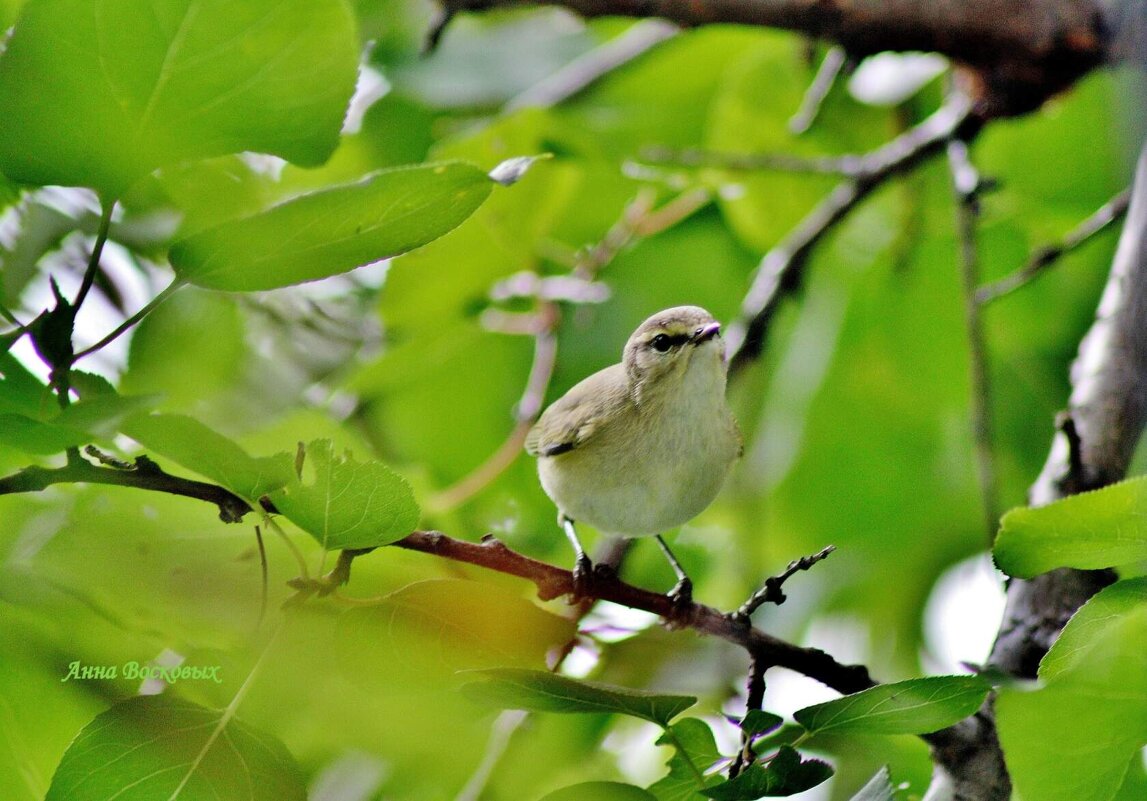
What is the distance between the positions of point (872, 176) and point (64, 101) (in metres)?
0.94

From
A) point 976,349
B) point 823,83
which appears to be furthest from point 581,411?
point 823,83

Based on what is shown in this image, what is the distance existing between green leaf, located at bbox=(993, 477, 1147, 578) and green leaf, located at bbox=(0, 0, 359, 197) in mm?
407

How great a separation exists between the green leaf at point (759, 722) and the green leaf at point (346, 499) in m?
0.19

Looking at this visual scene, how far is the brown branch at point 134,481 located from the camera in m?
0.47

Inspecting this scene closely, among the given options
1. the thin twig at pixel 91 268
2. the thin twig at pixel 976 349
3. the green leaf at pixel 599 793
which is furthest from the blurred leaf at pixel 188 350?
the thin twig at pixel 976 349

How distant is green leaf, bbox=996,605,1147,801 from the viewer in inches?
17.3

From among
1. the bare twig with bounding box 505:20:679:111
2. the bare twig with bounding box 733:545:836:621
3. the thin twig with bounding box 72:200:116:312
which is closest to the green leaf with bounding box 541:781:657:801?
the bare twig with bounding box 733:545:836:621

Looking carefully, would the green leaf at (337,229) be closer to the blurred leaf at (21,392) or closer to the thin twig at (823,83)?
the blurred leaf at (21,392)

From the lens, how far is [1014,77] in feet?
4.29

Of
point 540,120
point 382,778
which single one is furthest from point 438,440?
point 382,778

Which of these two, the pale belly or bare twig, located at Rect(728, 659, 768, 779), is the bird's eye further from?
bare twig, located at Rect(728, 659, 768, 779)

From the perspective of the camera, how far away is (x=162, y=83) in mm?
495

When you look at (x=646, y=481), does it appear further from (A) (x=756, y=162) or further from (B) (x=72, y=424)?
(A) (x=756, y=162)

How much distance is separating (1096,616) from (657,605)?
0.71 feet
